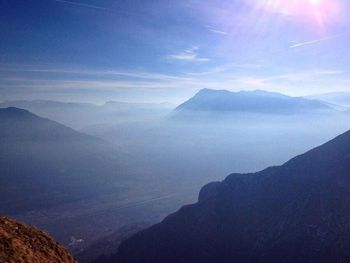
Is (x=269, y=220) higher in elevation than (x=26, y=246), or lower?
lower

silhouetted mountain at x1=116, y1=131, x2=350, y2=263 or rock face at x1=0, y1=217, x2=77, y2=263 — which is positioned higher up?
rock face at x1=0, y1=217, x2=77, y2=263

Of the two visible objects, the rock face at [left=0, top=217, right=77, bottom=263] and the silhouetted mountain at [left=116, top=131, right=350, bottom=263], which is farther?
the silhouetted mountain at [left=116, top=131, right=350, bottom=263]

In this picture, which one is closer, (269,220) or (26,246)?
(26,246)

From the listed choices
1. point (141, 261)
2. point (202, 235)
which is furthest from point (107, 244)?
point (202, 235)

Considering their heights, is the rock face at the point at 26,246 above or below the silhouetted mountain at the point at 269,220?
above

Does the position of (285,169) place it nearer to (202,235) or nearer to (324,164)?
(324,164)
